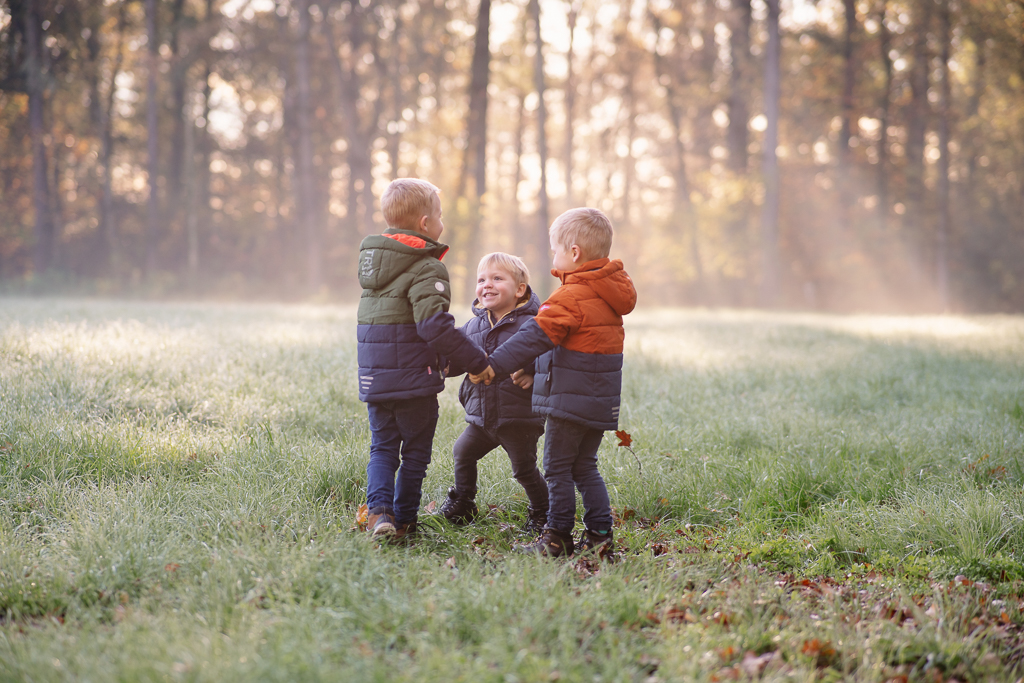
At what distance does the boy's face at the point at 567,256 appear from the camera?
3508mm

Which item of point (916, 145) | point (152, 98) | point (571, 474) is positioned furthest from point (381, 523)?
point (916, 145)

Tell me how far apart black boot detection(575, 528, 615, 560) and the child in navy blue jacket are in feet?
1.40

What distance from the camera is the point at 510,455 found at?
3756 millimetres

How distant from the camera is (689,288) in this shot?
35.9m

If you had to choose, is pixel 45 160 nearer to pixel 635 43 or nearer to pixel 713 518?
pixel 635 43

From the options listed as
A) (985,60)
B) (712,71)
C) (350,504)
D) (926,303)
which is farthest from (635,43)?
(350,504)

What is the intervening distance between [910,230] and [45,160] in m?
40.0

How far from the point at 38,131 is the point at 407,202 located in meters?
30.0

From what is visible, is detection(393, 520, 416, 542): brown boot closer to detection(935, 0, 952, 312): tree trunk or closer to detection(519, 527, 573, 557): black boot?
detection(519, 527, 573, 557): black boot

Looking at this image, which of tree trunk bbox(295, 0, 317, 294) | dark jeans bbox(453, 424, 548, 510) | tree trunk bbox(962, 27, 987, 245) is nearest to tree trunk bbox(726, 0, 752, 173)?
tree trunk bbox(962, 27, 987, 245)

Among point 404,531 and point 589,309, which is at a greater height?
point 589,309

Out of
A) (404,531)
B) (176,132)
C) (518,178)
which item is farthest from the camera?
(518,178)

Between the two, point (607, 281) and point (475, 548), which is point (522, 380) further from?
point (475, 548)

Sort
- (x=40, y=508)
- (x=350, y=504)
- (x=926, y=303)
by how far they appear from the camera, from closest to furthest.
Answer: (x=40, y=508), (x=350, y=504), (x=926, y=303)
